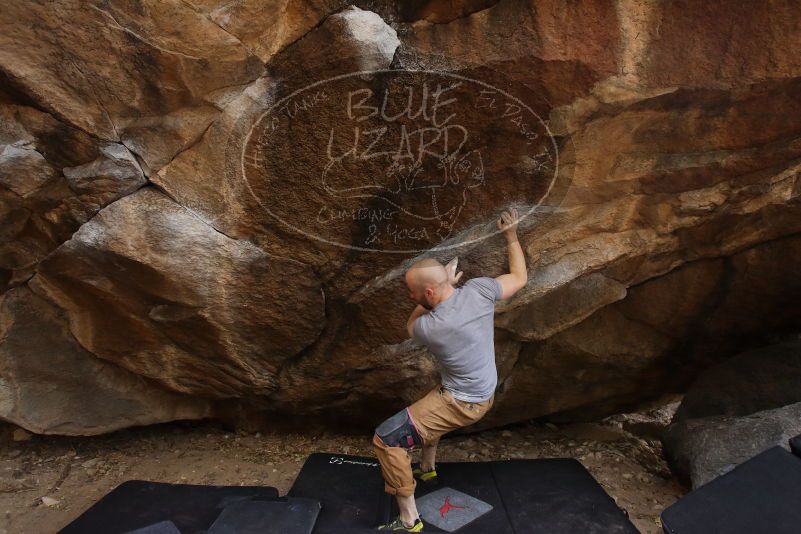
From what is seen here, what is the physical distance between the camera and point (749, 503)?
77.7 inches

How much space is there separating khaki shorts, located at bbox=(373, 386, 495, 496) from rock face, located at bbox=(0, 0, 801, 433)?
547mm

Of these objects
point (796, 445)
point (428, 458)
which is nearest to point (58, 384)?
point (428, 458)

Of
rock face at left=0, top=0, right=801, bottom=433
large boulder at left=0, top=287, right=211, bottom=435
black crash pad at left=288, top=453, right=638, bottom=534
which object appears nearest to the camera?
rock face at left=0, top=0, right=801, bottom=433

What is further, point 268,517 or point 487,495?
point 487,495

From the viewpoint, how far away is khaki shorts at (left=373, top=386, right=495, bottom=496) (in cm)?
218

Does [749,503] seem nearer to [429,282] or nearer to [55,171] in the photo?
[429,282]

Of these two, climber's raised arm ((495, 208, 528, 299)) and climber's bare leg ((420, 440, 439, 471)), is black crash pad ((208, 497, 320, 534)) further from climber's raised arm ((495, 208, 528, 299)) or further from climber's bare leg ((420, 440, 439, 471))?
climber's raised arm ((495, 208, 528, 299))

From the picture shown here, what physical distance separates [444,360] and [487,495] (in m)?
0.80

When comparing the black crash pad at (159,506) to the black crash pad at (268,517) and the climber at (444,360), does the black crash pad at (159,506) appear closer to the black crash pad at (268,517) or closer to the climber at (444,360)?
the black crash pad at (268,517)

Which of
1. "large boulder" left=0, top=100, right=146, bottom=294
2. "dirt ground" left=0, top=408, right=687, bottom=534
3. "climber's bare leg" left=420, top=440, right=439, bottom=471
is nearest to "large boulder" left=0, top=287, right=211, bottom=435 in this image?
"dirt ground" left=0, top=408, right=687, bottom=534

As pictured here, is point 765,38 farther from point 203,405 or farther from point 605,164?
point 203,405

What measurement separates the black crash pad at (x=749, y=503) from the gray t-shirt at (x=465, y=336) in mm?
793

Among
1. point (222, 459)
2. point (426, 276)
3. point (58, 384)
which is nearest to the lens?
point (426, 276)

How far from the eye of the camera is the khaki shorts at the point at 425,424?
7.16 ft
